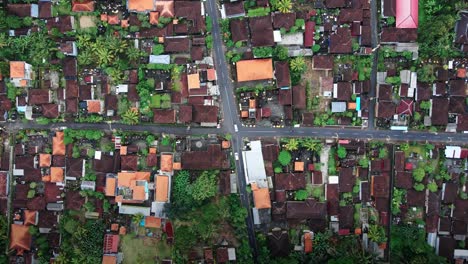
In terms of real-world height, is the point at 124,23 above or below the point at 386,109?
above

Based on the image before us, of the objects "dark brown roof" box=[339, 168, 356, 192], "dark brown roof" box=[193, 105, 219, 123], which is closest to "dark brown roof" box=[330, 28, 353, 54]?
"dark brown roof" box=[339, 168, 356, 192]

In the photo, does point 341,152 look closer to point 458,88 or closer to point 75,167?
point 458,88

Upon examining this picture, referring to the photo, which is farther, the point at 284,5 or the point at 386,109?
the point at 284,5

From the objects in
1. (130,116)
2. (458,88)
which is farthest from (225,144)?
(458,88)

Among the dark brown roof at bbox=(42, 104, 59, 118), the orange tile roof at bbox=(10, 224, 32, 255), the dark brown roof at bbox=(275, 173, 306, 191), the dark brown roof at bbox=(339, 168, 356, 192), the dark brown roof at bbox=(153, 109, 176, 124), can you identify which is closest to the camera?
the dark brown roof at bbox=(275, 173, 306, 191)

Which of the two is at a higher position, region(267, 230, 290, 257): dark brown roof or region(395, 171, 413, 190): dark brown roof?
region(395, 171, 413, 190): dark brown roof

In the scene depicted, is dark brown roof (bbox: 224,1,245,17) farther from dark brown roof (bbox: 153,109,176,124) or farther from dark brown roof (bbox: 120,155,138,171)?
dark brown roof (bbox: 120,155,138,171)

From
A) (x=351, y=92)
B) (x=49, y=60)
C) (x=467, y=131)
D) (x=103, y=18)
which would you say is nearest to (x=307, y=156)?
(x=351, y=92)
